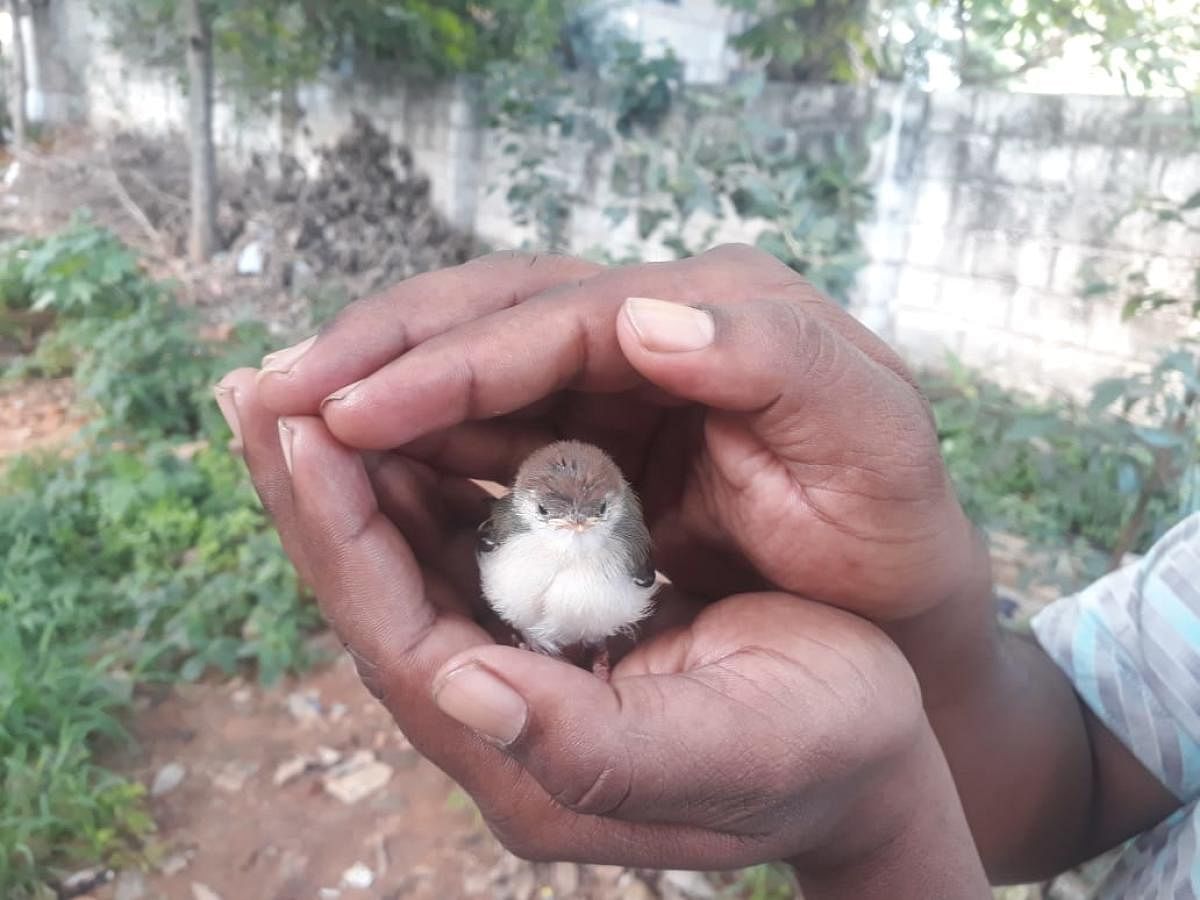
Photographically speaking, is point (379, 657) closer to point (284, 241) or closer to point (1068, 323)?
point (1068, 323)

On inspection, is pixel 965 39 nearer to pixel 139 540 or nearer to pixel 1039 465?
pixel 1039 465

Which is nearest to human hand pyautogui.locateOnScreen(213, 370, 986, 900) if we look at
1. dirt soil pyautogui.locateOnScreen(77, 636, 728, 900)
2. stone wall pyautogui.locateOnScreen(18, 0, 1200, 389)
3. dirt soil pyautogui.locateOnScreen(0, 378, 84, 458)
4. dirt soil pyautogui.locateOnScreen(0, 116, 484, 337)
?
→ dirt soil pyautogui.locateOnScreen(77, 636, 728, 900)

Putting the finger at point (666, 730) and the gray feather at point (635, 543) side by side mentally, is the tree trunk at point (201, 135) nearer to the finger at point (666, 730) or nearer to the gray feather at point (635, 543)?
the gray feather at point (635, 543)

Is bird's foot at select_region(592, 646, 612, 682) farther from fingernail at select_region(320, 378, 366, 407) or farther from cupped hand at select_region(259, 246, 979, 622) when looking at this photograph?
fingernail at select_region(320, 378, 366, 407)

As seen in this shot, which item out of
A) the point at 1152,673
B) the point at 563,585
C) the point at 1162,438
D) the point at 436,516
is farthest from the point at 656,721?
the point at 1162,438

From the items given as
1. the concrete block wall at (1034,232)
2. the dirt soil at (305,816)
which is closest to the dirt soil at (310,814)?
the dirt soil at (305,816)

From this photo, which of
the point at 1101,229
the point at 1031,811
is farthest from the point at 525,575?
the point at 1101,229
